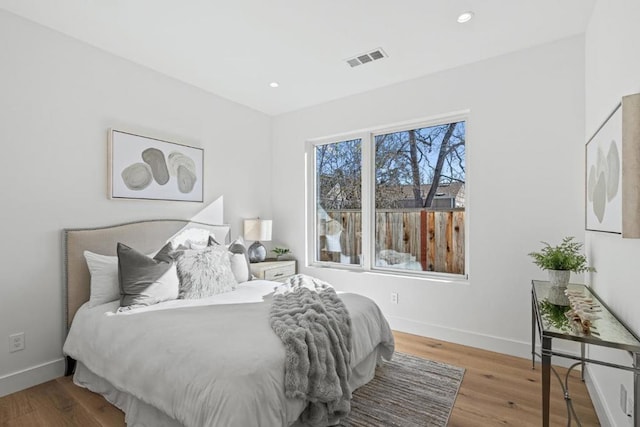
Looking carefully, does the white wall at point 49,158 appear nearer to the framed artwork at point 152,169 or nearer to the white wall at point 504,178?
the framed artwork at point 152,169

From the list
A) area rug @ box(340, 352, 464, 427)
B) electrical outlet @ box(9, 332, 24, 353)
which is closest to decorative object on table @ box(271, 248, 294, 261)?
area rug @ box(340, 352, 464, 427)

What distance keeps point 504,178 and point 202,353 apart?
280 centimetres

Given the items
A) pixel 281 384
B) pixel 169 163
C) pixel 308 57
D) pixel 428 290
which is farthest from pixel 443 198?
pixel 169 163

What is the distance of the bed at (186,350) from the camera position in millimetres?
1477

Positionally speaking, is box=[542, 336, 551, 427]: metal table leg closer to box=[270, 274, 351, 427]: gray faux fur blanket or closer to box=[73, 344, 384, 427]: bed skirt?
box=[270, 274, 351, 427]: gray faux fur blanket

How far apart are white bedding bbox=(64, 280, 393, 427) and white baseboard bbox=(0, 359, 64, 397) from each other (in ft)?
0.82

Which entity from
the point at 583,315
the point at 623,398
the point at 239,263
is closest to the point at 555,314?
the point at 583,315

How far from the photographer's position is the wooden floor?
78.6 inches

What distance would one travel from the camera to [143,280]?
241 centimetres

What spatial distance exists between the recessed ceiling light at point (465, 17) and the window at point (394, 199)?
1.05 meters

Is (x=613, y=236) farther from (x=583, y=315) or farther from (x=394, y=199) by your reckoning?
(x=394, y=199)

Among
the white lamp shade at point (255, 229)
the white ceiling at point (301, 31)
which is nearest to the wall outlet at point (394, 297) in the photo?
the white lamp shade at point (255, 229)

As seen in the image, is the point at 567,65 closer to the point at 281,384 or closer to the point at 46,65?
the point at 281,384

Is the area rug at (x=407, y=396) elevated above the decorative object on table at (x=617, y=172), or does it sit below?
below
